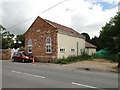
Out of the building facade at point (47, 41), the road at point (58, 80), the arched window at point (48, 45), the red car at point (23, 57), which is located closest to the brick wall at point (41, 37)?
the building facade at point (47, 41)

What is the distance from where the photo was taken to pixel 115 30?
34.9m

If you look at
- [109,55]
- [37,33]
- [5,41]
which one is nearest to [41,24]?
[37,33]

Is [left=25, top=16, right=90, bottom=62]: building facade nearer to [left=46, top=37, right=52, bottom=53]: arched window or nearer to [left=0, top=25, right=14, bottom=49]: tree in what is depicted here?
[left=46, top=37, right=52, bottom=53]: arched window

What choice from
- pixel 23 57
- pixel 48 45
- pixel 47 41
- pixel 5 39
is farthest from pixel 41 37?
pixel 5 39

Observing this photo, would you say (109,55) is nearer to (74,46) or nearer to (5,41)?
(74,46)

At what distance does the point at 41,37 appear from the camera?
1224 inches

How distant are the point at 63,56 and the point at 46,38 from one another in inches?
143

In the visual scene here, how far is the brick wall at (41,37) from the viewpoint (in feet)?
96.5

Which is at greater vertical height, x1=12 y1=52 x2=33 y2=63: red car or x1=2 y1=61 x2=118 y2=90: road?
x1=12 y1=52 x2=33 y2=63: red car

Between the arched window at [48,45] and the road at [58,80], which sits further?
the arched window at [48,45]

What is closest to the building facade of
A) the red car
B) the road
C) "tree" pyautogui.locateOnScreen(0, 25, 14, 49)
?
the red car

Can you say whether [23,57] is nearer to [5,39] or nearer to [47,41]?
[47,41]

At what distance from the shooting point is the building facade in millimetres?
29312

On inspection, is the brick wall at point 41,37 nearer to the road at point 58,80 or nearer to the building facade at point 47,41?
the building facade at point 47,41
